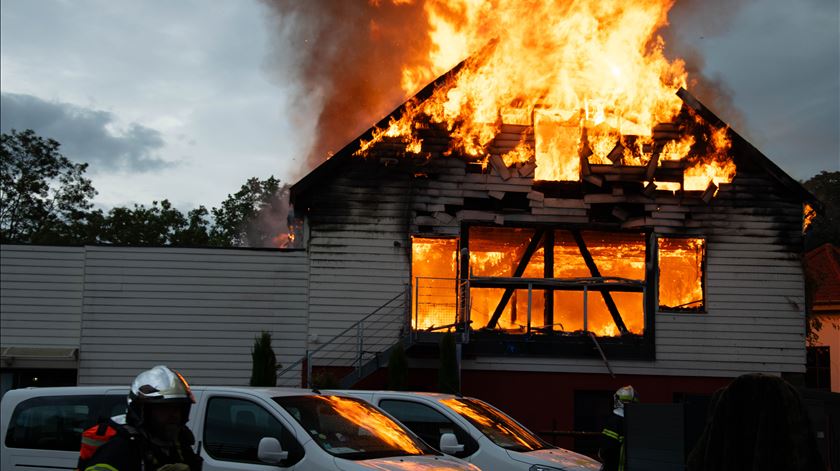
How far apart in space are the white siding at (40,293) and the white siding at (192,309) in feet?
1.06

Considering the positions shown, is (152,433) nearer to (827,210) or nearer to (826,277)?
(826,277)

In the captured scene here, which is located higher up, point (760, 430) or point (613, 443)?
point (760, 430)

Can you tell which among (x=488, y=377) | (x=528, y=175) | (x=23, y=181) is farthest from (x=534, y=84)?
(x=23, y=181)

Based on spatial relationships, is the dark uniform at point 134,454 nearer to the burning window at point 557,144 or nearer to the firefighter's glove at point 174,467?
the firefighter's glove at point 174,467

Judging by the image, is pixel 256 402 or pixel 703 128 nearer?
pixel 256 402

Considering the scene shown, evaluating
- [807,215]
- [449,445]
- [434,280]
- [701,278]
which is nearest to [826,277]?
[807,215]

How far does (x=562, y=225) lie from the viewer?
66.4 feet

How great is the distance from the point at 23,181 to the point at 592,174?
1333 inches

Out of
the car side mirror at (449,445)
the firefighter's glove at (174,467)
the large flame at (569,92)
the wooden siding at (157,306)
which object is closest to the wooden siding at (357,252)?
the wooden siding at (157,306)

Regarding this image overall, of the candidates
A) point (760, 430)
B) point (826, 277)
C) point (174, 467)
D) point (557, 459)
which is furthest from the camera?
point (826, 277)

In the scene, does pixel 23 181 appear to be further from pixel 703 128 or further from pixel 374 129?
pixel 703 128

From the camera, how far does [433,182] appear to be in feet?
66.2

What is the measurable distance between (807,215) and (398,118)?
855cm

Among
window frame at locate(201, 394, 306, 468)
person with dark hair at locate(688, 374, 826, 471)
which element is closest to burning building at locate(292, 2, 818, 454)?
window frame at locate(201, 394, 306, 468)
